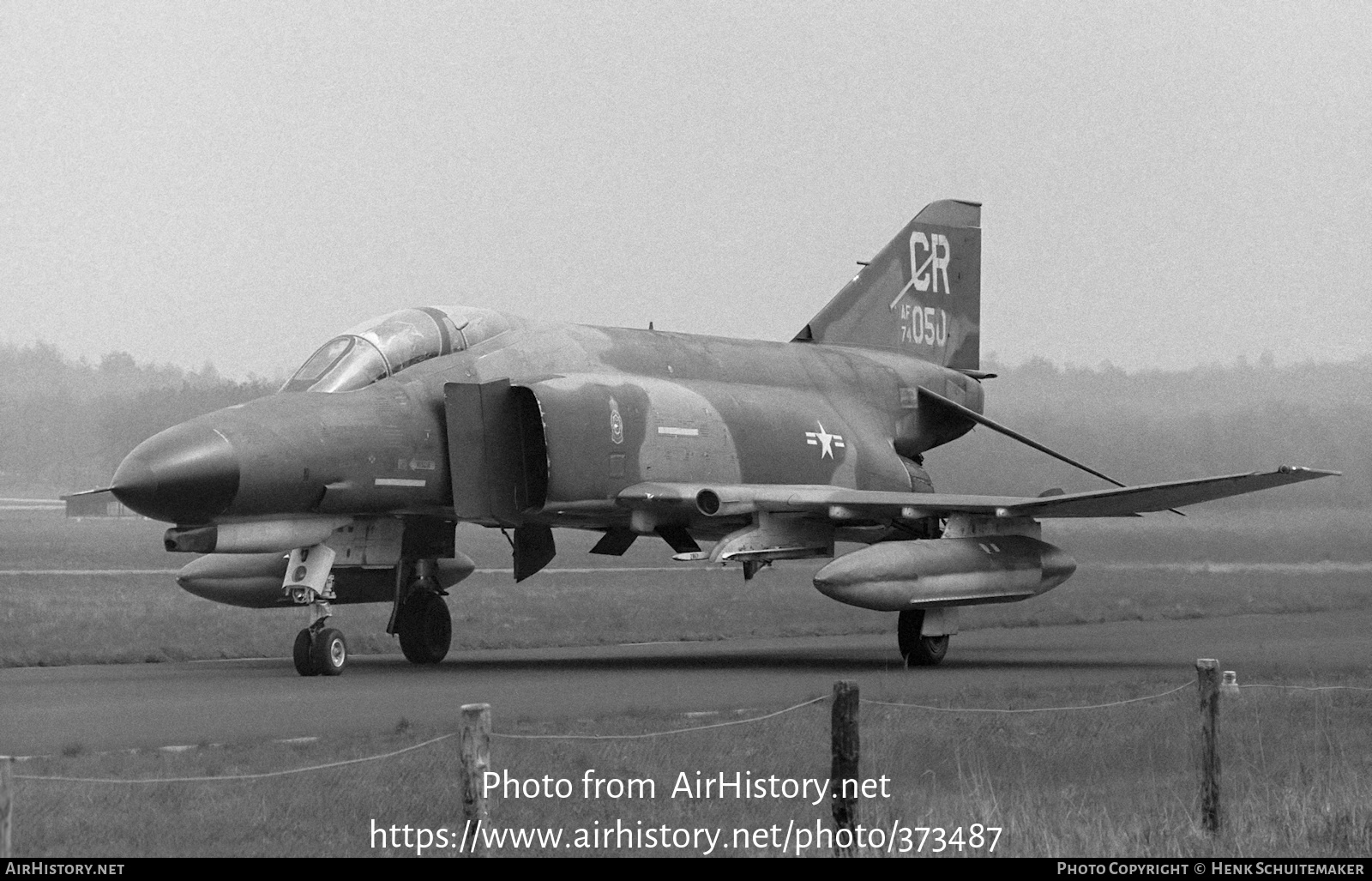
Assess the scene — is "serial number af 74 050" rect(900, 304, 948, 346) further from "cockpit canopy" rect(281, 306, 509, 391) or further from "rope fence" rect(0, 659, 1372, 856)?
"rope fence" rect(0, 659, 1372, 856)

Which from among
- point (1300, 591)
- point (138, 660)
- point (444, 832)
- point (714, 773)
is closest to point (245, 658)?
point (138, 660)

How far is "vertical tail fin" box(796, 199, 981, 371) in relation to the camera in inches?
790

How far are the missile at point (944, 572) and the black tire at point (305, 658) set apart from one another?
4099 millimetres

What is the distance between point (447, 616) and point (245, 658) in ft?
7.19

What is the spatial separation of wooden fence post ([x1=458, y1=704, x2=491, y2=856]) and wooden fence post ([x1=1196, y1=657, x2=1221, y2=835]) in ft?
11.2

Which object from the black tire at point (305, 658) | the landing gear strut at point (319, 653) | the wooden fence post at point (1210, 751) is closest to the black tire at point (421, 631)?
the landing gear strut at point (319, 653)

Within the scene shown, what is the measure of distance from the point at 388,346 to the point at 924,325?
803 centimetres

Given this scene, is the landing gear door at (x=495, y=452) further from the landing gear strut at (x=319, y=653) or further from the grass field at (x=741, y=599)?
the grass field at (x=741, y=599)

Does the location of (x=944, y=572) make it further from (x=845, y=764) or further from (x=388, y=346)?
(x=845, y=764)

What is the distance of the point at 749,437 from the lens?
16.5m

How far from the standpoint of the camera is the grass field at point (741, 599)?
18.4 metres

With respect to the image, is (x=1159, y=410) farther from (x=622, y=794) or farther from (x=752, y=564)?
(x=622, y=794)

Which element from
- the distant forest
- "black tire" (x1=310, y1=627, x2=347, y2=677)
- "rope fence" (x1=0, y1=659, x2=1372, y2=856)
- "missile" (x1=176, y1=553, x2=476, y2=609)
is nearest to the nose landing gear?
"black tire" (x1=310, y1=627, x2=347, y2=677)

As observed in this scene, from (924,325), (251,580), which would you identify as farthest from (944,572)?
(251,580)
